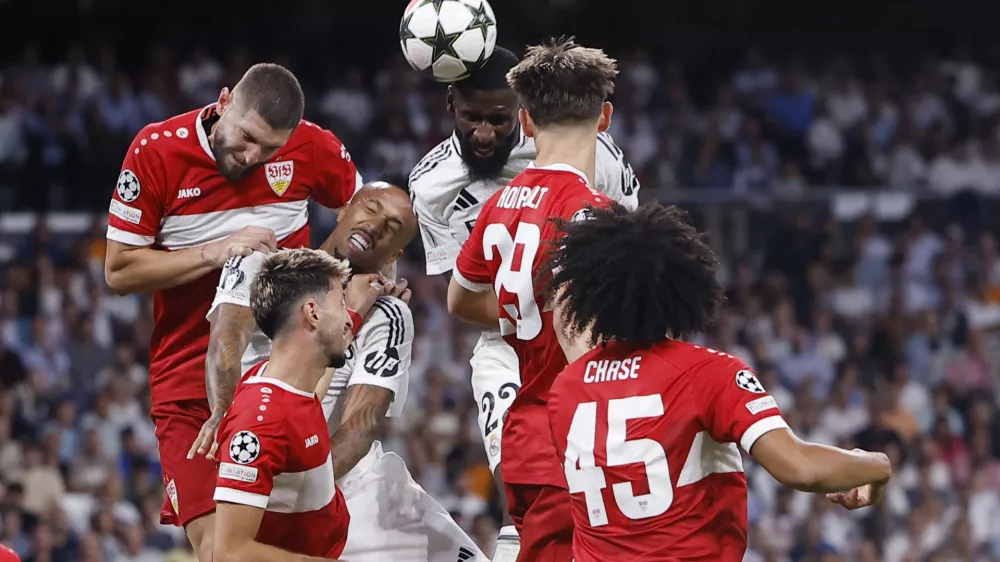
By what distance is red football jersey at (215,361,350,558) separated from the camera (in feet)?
15.4

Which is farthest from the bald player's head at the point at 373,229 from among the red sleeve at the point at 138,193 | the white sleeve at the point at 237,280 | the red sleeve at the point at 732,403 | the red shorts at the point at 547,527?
the red sleeve at the point at 732,403

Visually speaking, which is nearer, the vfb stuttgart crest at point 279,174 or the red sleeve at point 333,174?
the vfb stuttgart crest at point 279,174

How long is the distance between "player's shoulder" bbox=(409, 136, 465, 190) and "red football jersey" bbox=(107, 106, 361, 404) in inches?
16.6

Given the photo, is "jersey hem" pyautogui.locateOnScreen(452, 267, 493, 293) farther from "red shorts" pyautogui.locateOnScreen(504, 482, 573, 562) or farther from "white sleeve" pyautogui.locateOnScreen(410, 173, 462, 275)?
"white sleeve" pyautogui.locateOnScreen(410, 173, 462, 275)

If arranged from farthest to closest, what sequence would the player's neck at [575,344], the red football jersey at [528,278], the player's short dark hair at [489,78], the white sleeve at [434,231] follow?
1. the white sleeve at [434,231]
2. the player's short dark hair at [489,78]
3. the red football jersey at [528,278]
4. the player's neck at [575,344]

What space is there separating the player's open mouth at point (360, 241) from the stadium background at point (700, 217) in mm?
5589

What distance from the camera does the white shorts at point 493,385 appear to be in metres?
6.26

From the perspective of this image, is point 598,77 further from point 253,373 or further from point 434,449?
point 434,449

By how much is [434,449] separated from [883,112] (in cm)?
897

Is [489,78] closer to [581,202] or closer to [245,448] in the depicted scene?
[581,202]

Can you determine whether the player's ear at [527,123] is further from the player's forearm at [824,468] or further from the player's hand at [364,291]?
the player's forearm at [824,468]

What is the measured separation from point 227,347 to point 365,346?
0.58m

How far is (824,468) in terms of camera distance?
400 centimetres

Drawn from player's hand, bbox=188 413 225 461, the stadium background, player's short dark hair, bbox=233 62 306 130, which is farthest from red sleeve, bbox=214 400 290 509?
the stadium background
